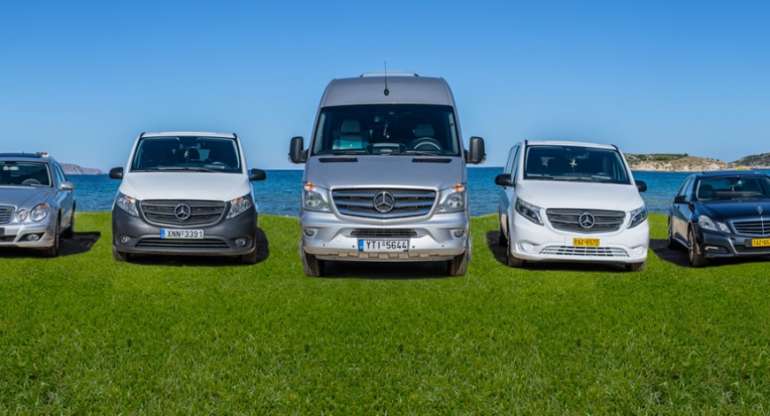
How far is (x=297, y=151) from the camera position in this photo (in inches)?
502

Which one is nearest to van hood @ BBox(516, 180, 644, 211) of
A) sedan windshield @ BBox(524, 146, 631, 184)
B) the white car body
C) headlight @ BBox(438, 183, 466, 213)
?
the white car body

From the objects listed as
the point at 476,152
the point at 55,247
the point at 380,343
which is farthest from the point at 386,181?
the point at 55,247

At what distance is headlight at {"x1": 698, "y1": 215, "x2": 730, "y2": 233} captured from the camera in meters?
14.5

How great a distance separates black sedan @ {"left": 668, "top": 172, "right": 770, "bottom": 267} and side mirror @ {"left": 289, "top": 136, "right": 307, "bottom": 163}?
22.9 ft

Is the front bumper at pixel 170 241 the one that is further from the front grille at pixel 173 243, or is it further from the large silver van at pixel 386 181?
the large silver van at pixel 386 181

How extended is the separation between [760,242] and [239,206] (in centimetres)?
851

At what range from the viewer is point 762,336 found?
8.95 m

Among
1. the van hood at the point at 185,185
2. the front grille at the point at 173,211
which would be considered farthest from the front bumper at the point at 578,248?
the front grille at the point at 173,211

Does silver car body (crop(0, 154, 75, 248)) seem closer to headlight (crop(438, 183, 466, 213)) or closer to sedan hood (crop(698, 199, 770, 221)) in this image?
headlight (crop(438, 183, 466, 213))

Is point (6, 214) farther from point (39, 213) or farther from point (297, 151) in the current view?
point (297, 151)

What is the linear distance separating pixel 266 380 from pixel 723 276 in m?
9.07

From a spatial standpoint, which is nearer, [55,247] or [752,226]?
[752,226]

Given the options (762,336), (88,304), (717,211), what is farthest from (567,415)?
(717,211)

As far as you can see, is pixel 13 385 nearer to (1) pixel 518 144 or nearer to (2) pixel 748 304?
(2) pixel 748 304
